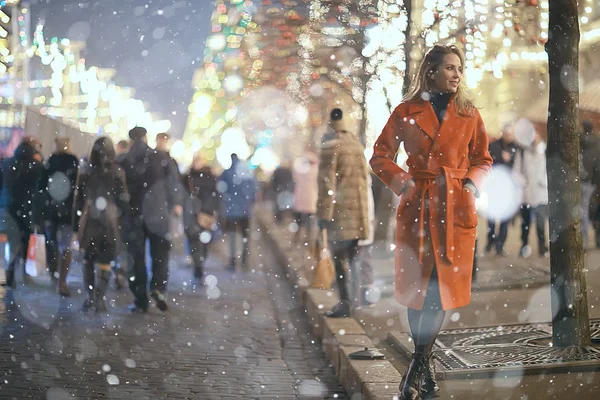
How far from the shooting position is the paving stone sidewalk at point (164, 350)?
22.1 feet

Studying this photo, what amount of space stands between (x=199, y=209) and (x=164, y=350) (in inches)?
326

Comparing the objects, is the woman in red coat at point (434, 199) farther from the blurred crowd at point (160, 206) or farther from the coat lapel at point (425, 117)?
the blurred crowd at point (160, 206)

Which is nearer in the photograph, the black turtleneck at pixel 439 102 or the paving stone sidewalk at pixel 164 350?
the black turtleneck at pixel 439 102

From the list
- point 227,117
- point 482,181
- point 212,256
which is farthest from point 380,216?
point 227,117

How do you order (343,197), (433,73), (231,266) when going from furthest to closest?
(231,266)
(343,197)
(433,73)

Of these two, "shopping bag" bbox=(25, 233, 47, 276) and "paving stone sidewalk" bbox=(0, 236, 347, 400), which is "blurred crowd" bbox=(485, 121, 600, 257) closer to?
"paving stone sidewalk" bbox=(0, 236, 347, 400)

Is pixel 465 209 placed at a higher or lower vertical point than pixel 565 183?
lower

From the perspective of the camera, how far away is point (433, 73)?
5.68 metres

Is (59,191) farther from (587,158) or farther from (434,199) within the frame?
(434,199)

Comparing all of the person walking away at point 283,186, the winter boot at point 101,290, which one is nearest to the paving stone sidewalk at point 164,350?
the winter boot at point 101,290

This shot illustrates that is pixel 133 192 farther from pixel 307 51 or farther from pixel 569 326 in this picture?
pixel 307 51

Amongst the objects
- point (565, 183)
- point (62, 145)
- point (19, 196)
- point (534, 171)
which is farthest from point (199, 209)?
point (565, 183)

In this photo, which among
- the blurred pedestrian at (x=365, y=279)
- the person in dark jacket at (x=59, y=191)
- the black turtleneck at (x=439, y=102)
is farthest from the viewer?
the person in dark jacket at (x=59, y=191)

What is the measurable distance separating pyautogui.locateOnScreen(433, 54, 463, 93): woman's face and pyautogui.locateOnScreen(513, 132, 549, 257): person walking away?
8.99 metres
